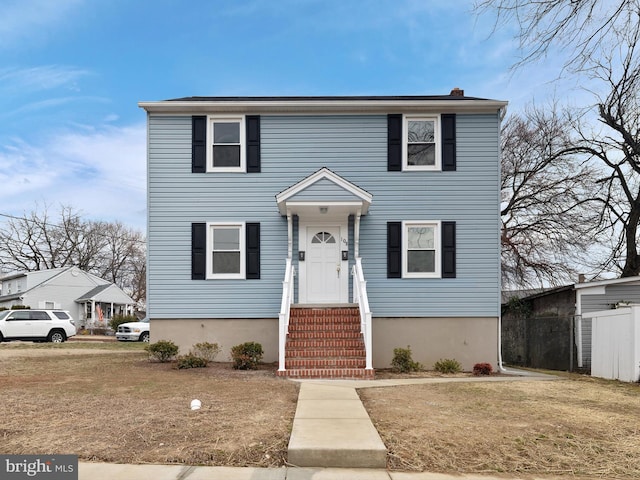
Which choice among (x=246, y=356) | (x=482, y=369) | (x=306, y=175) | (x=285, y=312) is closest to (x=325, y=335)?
(x=285, y=312)

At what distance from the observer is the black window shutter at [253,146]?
1309 centimetres

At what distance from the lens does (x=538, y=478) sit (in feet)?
14.9

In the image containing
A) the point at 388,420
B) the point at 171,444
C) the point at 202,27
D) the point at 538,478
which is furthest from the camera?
the point at 202,27

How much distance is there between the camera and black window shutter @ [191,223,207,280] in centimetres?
1287

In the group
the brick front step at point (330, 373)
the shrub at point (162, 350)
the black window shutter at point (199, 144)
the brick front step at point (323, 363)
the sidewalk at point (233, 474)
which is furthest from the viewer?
the black window shutter at point (199, 144)

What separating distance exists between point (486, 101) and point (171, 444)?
10.7 metres

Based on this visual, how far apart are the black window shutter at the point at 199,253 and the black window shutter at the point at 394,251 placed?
4.50 meters

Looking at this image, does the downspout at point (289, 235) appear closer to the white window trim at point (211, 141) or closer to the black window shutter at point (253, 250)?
the black window shutter at point (253, 250)

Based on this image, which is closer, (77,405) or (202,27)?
(77,405)

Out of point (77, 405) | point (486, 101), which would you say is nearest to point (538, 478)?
point (77, 405)

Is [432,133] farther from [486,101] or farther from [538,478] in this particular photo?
[538,478]

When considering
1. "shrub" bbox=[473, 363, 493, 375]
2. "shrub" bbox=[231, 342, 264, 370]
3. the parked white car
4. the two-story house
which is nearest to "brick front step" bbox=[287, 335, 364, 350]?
"shrub" bbox=[231, 342, 264, 370]

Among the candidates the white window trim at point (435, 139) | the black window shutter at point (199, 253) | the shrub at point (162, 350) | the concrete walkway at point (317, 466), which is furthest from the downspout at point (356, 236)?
the concrete walkway at point (317, 466)

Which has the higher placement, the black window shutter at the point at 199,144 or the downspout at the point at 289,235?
the black window shutter at the point at 199,144
